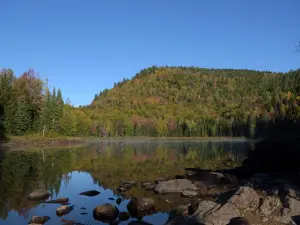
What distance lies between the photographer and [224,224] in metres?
14.3

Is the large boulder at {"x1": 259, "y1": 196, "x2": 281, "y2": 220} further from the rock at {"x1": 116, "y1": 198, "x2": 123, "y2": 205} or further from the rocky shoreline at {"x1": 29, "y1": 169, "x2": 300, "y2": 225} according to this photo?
the rock at {"x1": 116, "y1": 198, "x2": 123, "y2": 205}

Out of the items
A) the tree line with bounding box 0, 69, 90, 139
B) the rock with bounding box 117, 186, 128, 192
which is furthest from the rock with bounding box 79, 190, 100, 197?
the tree line with bounding box 0, 69, 90, 139

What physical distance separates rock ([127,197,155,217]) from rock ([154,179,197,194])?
4987mm

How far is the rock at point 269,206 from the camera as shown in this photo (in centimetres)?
1527

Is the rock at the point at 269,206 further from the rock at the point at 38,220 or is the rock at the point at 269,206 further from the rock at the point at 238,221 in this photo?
the rock at the point at 38,220

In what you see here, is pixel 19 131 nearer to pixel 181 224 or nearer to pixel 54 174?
pixel 54 174

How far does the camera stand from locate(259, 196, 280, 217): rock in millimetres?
15273

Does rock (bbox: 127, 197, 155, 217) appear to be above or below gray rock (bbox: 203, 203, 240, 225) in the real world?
below

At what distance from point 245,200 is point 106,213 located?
28.5ft

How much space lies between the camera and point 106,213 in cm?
1884

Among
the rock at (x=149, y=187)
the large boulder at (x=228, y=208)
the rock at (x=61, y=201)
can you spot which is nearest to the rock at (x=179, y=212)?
the large boulder at (x=228, y=208)

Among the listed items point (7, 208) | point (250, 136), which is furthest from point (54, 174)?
point (250, 136)

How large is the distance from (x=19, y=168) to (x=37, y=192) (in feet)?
55.7

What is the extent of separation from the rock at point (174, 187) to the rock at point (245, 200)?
416 inches
